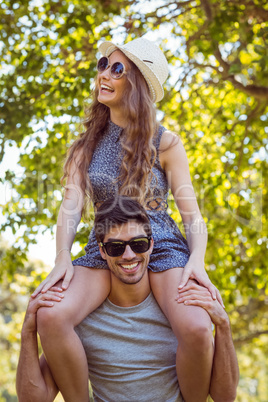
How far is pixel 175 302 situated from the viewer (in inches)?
103

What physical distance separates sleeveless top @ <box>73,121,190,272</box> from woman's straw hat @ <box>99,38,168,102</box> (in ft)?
1.00

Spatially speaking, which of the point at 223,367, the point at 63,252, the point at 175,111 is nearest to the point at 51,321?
the point at 63,252

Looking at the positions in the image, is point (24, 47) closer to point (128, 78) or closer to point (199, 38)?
point (199, 38)

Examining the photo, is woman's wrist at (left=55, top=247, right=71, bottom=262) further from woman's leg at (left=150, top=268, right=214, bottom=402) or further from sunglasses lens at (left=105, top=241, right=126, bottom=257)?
woman's leg at (left=150, top=268, right=214, bottom=402)

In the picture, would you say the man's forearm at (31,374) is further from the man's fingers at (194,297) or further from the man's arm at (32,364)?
the man's fingers at (194,297)

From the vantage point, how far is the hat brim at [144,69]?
123 inches

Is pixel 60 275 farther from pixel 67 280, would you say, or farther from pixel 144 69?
pixel 144 69

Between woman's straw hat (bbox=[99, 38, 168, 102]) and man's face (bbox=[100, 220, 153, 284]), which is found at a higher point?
woman's straw hat (bbox=[99, 38, 168, 102])

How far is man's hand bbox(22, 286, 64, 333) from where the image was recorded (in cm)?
254

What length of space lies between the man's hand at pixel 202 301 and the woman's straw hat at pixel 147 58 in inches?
53.4

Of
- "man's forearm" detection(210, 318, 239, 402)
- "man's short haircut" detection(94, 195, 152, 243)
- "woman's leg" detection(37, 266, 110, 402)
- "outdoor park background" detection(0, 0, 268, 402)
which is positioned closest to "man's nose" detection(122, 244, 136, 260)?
"man's short haircut" detection(94, 195, 152, 243)

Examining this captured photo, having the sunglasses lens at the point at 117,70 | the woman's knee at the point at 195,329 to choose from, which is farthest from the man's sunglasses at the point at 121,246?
the sunglasses lens at the point at 117,70

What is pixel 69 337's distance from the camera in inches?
98.7

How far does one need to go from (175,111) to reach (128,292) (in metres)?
4.30
